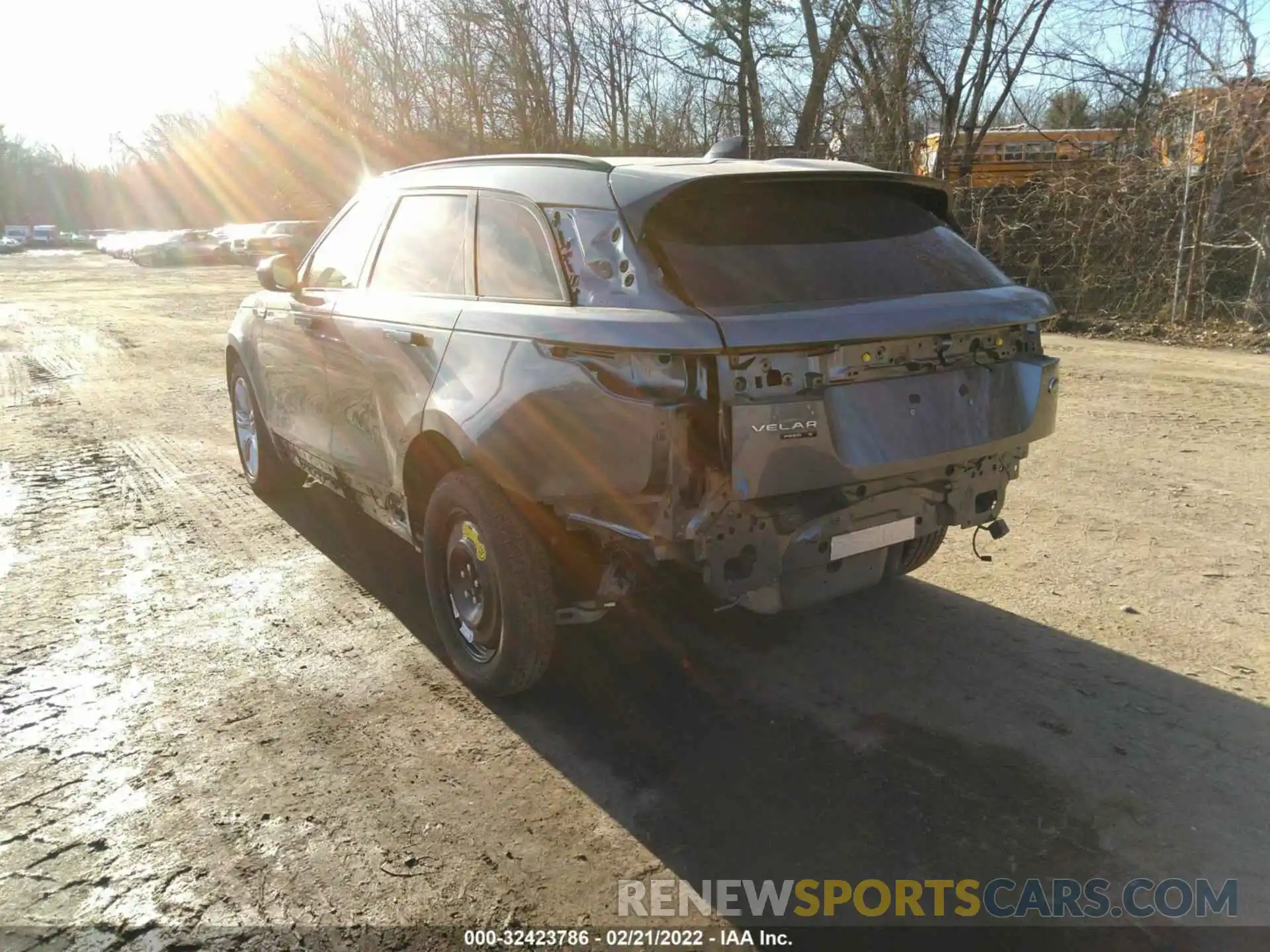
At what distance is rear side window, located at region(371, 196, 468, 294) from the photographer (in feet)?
12.6

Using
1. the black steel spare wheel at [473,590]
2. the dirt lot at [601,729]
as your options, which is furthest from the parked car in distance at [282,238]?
the black steel spare wheel at [473,590]

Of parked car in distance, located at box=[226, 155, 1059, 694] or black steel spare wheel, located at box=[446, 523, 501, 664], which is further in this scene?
black steel spare wheel, located at box=[446, 523, 501, 664]

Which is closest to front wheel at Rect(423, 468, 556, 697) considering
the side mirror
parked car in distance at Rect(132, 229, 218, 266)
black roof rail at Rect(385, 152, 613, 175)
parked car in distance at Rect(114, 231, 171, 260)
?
black roof rail at Rect(385, 152, 613, 175)

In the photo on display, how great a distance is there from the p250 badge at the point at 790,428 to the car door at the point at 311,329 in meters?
2.63

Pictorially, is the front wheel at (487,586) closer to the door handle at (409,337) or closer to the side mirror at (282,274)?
the door handle at (409,337)

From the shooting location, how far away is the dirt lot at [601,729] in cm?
264

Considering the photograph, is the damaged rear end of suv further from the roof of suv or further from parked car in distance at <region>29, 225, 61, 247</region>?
parked car in distance at <region>29, 225, 61, 247</region>

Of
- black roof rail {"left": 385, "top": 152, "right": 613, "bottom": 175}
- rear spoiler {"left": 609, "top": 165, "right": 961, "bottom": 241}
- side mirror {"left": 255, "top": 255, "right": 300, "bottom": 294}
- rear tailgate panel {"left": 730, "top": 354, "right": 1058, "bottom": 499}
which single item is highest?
black roof rail {"left": 385, "top": 152, "right": 613, "bottom": 175}

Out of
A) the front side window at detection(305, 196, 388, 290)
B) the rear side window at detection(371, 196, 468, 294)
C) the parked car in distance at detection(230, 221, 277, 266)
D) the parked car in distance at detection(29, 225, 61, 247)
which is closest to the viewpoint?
the rear side window at detection(371, 196, 468, 294)

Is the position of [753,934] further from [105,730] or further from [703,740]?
[105,730]

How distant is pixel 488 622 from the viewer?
3.52 m

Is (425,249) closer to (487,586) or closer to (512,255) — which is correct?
(512,255)

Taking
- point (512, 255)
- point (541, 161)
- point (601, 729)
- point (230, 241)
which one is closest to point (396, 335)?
point (512, 255)

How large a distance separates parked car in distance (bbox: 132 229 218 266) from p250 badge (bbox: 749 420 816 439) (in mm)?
40541
